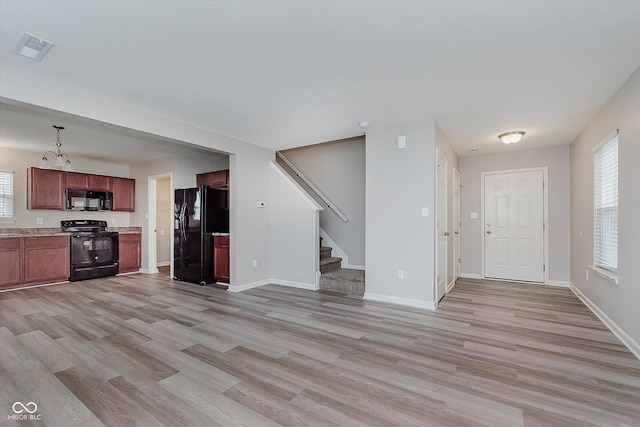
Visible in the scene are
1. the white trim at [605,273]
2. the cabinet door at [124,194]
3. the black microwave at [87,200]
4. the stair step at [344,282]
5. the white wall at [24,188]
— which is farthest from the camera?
the cabinet door at [124,194]

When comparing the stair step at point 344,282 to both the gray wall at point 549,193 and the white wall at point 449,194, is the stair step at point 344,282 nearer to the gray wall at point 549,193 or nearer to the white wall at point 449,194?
the white wall at point 449,194

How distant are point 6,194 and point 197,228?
11.4ft

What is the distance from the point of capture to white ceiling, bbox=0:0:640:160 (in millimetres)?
1790

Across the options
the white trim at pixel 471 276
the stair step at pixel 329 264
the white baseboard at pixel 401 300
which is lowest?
the white trim at pixel 471 276

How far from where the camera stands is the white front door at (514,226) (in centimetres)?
516

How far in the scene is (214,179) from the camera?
5.77 meters

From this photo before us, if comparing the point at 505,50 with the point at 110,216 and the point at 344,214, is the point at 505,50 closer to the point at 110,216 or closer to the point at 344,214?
the point at 344,214

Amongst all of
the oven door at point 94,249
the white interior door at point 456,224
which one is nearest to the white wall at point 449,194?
the white interior door at point 456,224

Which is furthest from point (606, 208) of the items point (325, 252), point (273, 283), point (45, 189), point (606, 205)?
point (45, 189)

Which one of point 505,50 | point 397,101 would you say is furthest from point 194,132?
point 505,50

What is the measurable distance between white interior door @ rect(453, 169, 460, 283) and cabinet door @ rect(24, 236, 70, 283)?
23.2 feet

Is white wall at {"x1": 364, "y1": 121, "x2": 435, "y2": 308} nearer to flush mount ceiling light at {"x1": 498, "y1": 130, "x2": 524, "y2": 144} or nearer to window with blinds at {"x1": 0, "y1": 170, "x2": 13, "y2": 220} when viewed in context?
flush mount ceiling light at {"x1": 498, "y1": 130, "x2": 524, "y2": 144}

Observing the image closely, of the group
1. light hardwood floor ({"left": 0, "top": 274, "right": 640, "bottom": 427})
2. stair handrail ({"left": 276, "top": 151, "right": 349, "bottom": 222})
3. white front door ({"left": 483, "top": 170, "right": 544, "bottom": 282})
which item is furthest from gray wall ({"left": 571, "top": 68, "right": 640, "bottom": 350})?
stair handrail ({"left": 276, "top": 151, "right": 349, "bottom": 222})
